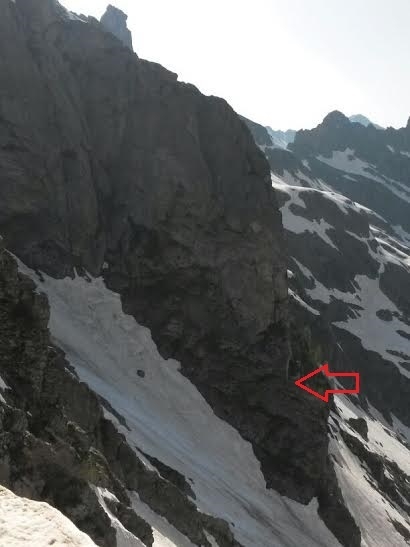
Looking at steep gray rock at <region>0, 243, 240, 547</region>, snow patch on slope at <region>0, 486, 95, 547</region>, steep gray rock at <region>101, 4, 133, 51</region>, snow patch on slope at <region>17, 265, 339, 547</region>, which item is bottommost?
snow patch on slope at <region>17, 265, 339, 547</region>

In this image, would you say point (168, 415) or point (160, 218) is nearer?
point (168, 415)

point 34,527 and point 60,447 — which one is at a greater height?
point 34,527

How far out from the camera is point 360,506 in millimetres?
55188

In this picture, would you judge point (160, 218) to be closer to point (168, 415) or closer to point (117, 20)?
point (168, 415)

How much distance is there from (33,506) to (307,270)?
118 metres

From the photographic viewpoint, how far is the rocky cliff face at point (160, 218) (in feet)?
174

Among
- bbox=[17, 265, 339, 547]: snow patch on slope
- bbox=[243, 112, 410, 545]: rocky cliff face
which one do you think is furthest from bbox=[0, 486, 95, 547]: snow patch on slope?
bbox=[243, 112, 410, 545]: rocky cliff face

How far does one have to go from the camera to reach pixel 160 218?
57594 mm

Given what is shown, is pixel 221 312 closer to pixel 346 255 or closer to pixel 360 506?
pixel 360 506

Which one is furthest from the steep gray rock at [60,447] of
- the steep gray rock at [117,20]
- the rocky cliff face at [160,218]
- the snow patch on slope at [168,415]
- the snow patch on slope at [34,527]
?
the steep gray rock at [117,20]

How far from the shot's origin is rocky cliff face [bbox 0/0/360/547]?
53.2 m

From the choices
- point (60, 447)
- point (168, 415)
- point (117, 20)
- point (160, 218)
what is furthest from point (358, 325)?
point (117, 20)

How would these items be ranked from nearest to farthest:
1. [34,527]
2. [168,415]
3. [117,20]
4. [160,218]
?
[34,527], [168,415], [160,218], [117,20]

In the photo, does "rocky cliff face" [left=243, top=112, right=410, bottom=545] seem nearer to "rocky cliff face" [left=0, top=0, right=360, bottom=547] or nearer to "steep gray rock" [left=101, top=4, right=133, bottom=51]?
"rocky cliff face" [left=0, top=0, right=360, bottom=547]
